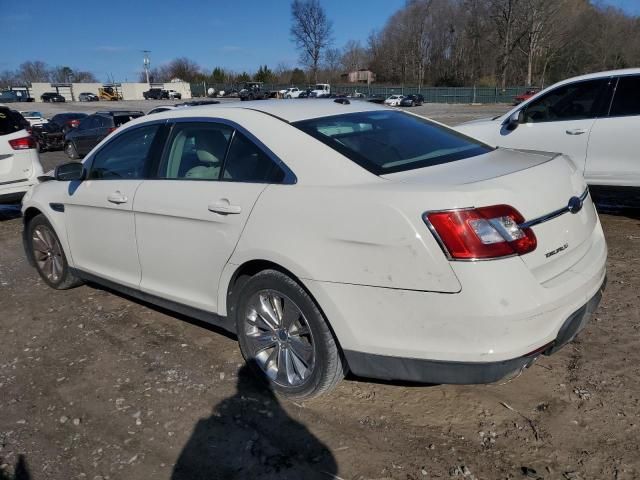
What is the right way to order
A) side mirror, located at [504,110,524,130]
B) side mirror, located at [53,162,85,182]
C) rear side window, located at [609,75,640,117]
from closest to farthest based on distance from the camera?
side mirror, located at [53,162,85,182] → rear side window, located at [609,75,640,117] → side mirror, located at [504,110,524,130]

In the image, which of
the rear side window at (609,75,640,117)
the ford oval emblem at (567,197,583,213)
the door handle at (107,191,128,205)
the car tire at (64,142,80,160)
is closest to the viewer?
the ford oval emblem at (567,197,583,213)

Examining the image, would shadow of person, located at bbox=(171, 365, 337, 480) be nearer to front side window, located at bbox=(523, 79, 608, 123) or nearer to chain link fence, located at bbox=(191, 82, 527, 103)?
front side window, located at bbox=(523, 79, 608, 123)

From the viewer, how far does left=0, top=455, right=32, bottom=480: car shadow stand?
249cm

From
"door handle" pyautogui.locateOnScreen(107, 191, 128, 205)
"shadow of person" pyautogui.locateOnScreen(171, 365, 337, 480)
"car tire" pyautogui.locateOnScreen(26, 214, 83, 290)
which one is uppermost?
"door handle" pyautogui.locateOnScreen(107, 191, 128, 205)

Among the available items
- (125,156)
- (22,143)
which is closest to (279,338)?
(125,156)

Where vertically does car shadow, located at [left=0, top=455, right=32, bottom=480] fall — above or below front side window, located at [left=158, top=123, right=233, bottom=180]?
below

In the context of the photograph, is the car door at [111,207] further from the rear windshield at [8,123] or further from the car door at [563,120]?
the car door at [563,120]

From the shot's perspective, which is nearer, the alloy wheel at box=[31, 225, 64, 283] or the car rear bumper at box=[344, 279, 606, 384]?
the car rear bumper at box=[344, 279, 606, 384]

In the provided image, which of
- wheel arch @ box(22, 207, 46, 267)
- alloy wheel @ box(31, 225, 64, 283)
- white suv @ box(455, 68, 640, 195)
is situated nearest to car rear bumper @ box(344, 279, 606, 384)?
alloy wheel @ box(31, 225, 64, 283)

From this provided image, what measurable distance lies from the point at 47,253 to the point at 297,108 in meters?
2.96

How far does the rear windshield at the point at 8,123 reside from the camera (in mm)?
7609

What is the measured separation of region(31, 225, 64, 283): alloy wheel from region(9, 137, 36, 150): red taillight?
338 cm

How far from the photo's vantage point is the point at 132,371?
342cm

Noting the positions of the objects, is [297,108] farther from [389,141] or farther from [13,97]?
[13,97]
